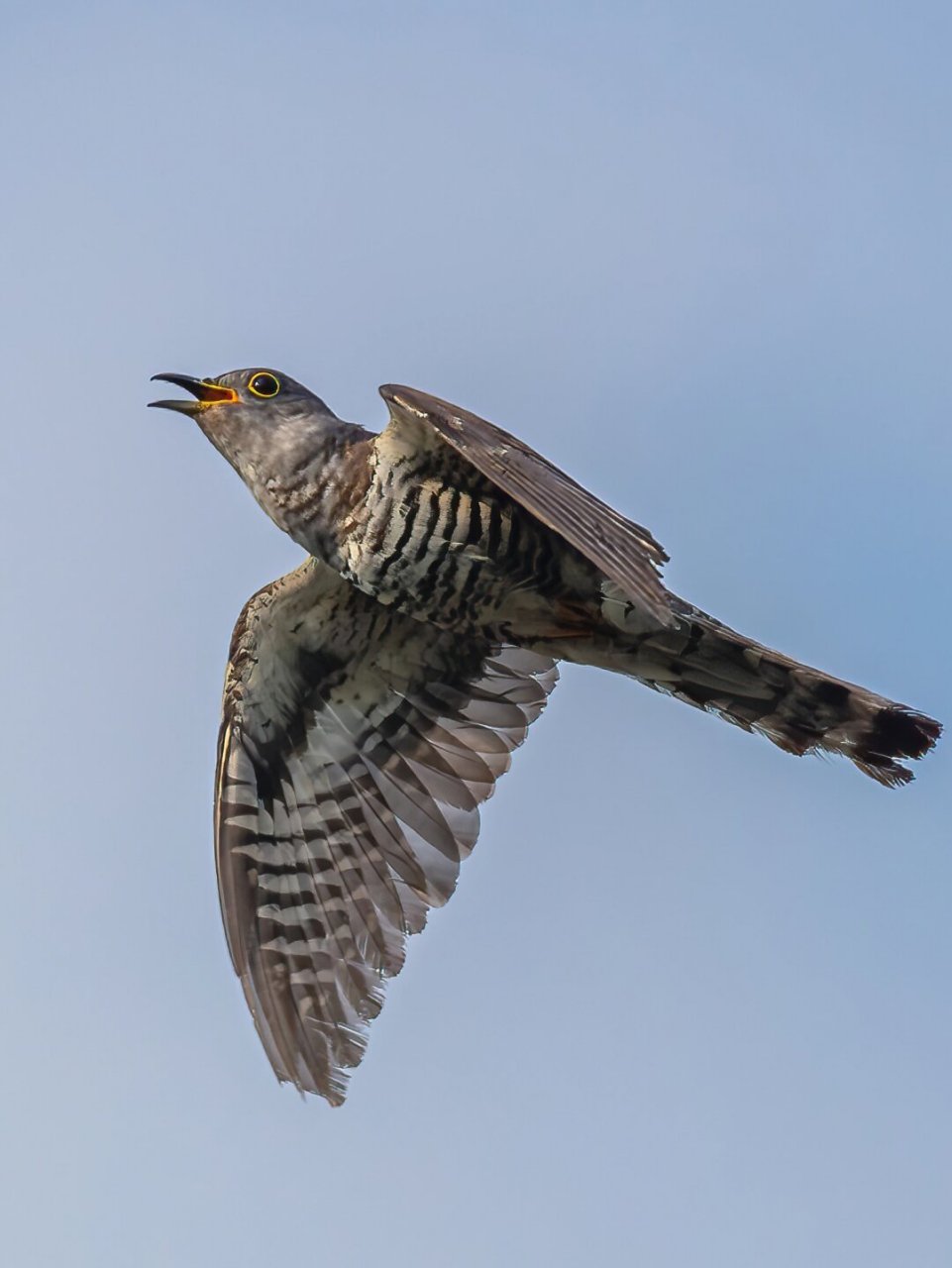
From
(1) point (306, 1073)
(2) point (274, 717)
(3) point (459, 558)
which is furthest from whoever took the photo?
(2) point (274, 717)

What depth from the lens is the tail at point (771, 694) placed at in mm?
7750

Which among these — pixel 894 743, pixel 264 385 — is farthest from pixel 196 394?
pixel 894 743

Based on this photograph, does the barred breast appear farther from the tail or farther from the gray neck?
the tail

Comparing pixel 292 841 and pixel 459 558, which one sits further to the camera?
pixel 292 841

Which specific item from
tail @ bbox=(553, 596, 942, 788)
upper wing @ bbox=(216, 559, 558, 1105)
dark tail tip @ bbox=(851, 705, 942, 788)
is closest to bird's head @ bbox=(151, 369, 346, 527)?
upper wing @ bbox=(216, 559, 558, 1105)

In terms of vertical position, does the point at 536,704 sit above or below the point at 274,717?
above

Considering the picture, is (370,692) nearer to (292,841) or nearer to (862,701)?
(292,841)

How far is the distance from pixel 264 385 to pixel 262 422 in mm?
208

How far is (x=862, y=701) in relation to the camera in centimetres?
776

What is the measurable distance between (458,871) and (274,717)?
1174 millimetres

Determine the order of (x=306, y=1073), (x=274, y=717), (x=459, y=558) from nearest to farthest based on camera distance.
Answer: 1. (x=459, y=558)
2. (x=306, y=1073)
3. (x=274, y=717)

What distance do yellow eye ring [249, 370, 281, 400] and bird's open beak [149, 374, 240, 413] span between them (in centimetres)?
8

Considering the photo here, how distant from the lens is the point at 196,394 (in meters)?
8.04

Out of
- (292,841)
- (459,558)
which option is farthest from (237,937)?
(459,558)
